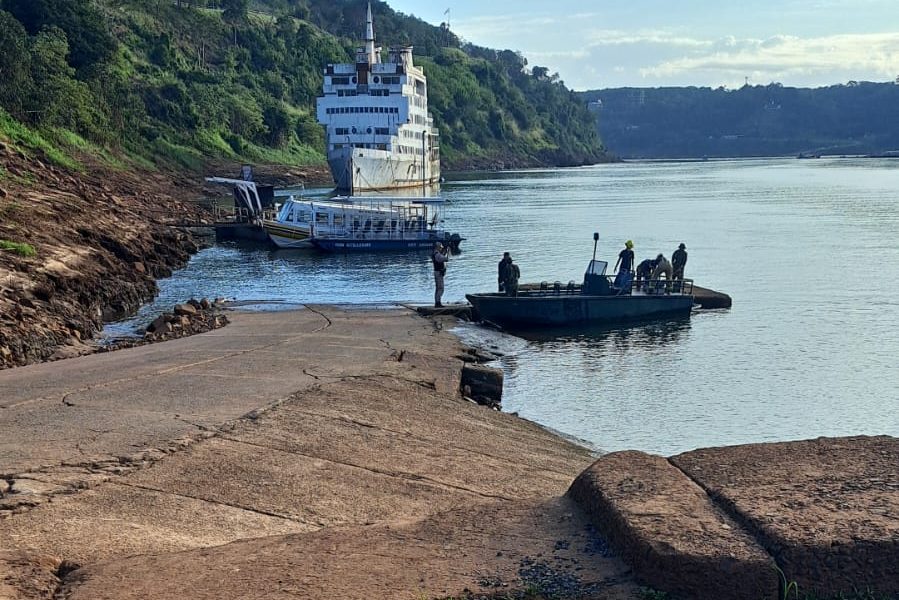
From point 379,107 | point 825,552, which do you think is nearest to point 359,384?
point 825,552

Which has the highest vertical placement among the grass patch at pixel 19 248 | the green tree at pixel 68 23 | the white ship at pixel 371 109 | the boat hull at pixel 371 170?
the green tree at pixel 68 23

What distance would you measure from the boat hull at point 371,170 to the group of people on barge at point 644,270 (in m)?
49.0

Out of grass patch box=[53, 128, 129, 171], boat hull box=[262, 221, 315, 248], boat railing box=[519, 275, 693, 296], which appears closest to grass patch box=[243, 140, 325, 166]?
grass patch box=[53, 128, 129, 171]

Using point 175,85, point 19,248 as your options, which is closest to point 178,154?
point 175,85

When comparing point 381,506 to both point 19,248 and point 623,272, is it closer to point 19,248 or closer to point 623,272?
point 19,248


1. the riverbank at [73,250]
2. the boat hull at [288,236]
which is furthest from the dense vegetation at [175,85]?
the boat hull at [288,236]

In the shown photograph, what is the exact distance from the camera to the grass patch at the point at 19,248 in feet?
86.7

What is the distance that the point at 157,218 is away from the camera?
177 ft

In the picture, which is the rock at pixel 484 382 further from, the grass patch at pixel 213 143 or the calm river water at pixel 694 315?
the grass patch at pixel 213 143

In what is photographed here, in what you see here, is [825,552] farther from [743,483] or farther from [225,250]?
[225,250]

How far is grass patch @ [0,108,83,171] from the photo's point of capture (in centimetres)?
4862

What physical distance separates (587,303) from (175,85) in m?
77.2

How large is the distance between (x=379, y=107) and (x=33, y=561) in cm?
8763

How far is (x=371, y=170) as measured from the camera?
8625 cm
